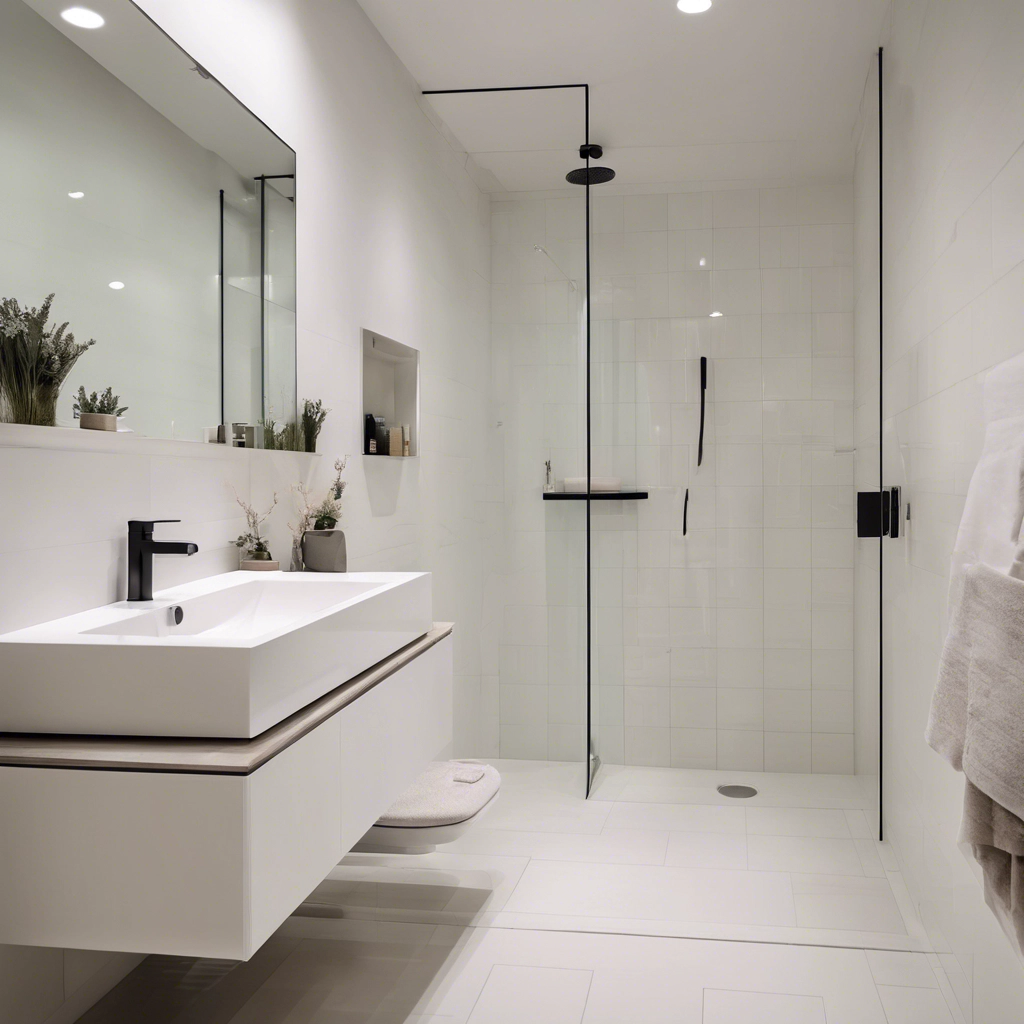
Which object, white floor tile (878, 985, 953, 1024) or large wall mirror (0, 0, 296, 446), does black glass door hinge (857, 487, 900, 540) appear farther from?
large wall mirror (0, 0, 296, 446)

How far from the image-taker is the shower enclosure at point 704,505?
3.77 m

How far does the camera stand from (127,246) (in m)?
1.83

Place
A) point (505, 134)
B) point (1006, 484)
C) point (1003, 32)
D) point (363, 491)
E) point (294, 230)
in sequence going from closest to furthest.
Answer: point (1006, 484), point (1003, 32), point (294, 230), point (363, 491), point (505, 134)

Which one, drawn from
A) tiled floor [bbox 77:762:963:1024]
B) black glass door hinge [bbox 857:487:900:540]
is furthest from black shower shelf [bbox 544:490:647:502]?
tiled floor [bbox 77:762:963:1024]

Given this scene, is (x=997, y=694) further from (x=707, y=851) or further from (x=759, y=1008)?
(x=707, y=851)

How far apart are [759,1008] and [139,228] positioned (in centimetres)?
211

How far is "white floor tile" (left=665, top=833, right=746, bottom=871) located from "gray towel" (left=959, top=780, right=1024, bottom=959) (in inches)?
72.6

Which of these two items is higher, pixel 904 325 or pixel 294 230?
pixel 294 230

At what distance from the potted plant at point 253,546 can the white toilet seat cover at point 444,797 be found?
0.73 meters

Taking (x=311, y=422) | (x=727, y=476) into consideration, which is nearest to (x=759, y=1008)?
(x=311, y=422)

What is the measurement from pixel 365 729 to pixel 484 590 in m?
1.91

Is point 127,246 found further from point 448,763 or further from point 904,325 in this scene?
point 904,325

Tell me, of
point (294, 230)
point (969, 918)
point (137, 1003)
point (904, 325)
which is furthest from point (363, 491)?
point (969, 918)

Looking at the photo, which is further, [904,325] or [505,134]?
[505,134]
